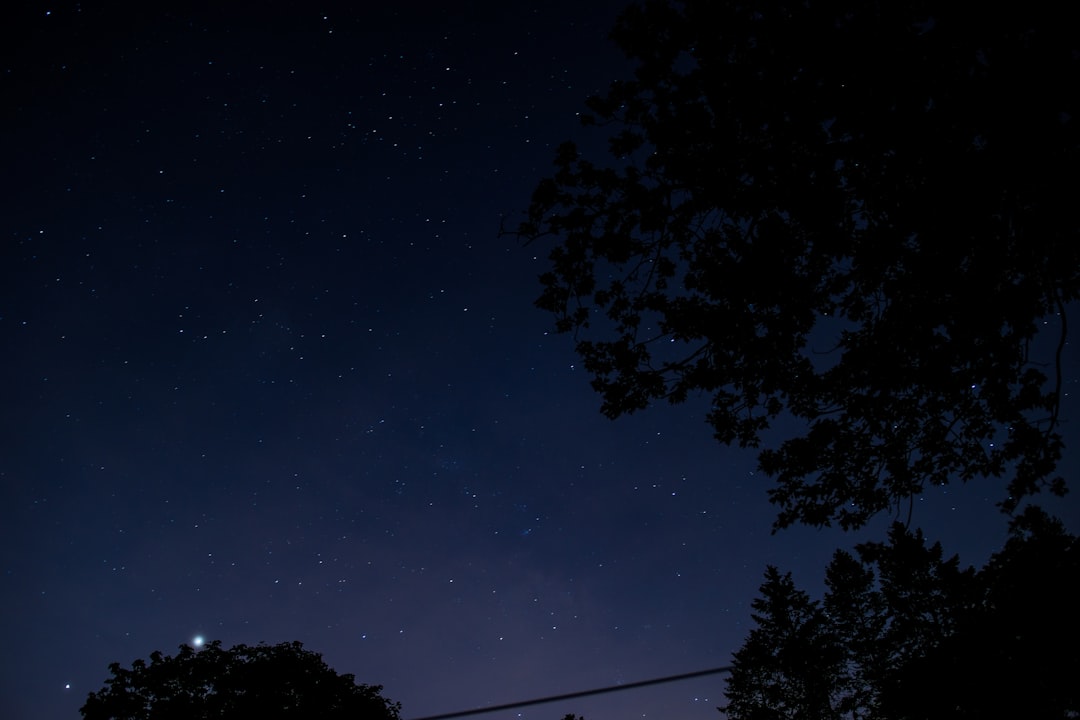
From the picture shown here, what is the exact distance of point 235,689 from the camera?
21.5 metres

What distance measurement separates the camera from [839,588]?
3050 centimetres

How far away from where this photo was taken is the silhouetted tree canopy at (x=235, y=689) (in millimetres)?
19922

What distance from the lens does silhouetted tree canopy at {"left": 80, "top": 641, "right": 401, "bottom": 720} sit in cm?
1992

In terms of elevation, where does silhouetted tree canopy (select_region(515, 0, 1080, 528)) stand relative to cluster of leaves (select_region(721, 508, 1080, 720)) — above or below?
above

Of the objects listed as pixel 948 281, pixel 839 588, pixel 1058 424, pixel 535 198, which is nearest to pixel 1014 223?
pixel 948 281

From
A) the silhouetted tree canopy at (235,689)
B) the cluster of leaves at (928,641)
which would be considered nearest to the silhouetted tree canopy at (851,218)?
the cluster of leaves at (928,641)

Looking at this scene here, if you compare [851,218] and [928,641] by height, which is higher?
[851,218]

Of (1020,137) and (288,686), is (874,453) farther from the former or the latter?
(288,686)

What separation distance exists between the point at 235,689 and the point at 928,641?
31583 millimetres

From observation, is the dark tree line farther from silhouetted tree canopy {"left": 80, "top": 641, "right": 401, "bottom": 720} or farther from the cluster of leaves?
silhouetted tree canopy {"left": 80, "top": 641, "right": 401, "bottom": 720}

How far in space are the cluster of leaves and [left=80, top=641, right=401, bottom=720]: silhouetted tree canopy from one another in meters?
17.9

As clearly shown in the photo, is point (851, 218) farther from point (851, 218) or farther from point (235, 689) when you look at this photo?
point (235, 689)

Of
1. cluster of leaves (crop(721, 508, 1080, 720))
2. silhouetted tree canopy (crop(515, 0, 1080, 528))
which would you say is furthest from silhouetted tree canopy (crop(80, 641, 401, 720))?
silhouetted tree canopy (crop(515, 0, 1080, 528))

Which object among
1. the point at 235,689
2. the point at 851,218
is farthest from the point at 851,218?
the point at 235,689
